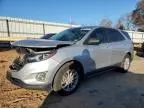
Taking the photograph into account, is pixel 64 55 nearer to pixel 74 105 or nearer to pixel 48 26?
pixel 74 105

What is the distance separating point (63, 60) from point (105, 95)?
1447 mm

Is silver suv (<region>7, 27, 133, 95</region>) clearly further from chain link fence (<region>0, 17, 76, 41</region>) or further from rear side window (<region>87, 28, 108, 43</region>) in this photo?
chain link fence (<region>0, 17, 76, 41</region>)

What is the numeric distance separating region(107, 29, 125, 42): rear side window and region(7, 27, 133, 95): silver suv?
21cm

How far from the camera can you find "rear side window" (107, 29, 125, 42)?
725cm

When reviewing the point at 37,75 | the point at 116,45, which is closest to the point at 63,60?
the point at 37,75

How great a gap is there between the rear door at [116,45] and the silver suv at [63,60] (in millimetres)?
125

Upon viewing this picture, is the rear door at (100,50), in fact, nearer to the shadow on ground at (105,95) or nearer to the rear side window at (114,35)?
the rear side window at (114,35)

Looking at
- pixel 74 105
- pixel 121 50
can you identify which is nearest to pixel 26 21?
pixel 121 50

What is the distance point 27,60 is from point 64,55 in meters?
0.87

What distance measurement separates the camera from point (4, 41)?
12297mm

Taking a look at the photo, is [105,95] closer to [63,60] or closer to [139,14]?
[63,60]

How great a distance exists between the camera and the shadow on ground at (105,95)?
16.2ft

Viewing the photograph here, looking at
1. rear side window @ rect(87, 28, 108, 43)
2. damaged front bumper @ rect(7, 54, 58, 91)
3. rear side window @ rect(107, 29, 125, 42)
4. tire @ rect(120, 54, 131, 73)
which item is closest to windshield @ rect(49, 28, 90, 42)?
rear side window @ rect(87, 28, 108, 43)

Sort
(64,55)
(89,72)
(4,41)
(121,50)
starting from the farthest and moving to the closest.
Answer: (4,41), (121,50), (89,72), (64,55)
